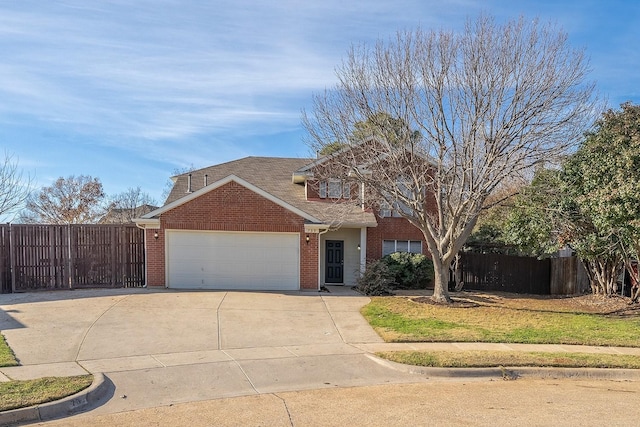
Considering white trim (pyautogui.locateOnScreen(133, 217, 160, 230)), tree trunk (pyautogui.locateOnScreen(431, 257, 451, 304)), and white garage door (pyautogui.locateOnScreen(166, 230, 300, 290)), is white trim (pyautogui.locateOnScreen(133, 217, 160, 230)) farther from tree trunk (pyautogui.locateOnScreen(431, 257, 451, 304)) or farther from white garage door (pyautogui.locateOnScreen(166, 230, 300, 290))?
tree trunk (pyautogui.locateOnScreen(431, 257, 451, 304))

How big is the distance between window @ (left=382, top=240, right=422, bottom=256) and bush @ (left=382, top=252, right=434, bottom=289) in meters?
0.85

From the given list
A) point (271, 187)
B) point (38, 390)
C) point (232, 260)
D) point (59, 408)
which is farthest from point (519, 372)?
point (271, 187)

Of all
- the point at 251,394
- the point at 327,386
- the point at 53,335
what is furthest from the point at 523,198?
the point at 53,335

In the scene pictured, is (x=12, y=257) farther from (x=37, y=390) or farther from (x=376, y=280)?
(x=376, y=280)

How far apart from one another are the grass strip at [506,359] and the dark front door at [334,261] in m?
10.6

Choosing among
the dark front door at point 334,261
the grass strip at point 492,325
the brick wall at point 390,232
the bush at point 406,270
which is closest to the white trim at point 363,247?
the brick wall at point 390,232

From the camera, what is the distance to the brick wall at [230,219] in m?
16.2

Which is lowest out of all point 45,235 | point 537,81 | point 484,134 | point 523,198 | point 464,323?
point 464,323

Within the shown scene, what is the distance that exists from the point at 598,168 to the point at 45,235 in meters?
17.9

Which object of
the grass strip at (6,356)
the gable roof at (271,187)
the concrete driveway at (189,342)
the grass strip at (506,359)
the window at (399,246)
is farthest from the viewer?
the window at (399,246)

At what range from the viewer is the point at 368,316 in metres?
12.5

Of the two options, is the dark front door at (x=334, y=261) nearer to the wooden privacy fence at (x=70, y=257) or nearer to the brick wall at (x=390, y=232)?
the brick wall at (x=390, y=232)

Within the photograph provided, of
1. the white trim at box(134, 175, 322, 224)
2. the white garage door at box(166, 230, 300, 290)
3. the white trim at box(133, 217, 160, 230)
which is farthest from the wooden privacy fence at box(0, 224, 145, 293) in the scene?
the white garage door at box(166, 230, 300, 290)

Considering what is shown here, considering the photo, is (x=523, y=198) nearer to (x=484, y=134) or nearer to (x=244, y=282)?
(x=484, y=134)
